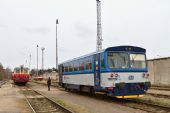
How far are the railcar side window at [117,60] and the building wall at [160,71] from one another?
17856 mm

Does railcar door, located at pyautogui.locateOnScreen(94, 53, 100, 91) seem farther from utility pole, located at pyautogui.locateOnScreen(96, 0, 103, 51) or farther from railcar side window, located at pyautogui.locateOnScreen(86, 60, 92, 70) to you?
utility pole, located at pyautogui.locateOnScreen(96, 0, 103, 51)

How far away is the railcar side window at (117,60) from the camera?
20328 millimetres

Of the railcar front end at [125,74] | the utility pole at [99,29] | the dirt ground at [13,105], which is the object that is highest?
the utility pole at [99,29]

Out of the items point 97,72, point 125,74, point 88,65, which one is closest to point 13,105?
point 97,72

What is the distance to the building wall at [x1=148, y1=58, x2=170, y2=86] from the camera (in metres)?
37.6

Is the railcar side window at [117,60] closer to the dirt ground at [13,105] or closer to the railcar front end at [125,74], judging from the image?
the railcar front end at [125,74]

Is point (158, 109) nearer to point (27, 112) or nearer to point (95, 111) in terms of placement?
point (95, 111)

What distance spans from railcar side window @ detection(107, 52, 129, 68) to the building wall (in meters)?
17.9

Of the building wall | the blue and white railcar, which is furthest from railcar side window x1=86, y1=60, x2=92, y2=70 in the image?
the building wall

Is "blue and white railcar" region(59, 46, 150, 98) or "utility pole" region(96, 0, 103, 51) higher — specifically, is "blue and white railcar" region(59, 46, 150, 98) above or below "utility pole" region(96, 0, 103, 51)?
below

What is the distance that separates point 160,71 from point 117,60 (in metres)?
19.7

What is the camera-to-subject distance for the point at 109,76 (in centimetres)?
1992

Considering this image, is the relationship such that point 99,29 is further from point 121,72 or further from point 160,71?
point 121,72

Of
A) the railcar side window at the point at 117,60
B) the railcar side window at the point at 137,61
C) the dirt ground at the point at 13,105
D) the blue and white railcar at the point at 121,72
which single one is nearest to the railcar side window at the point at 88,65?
the blue and white railcar at the point at 121,72
